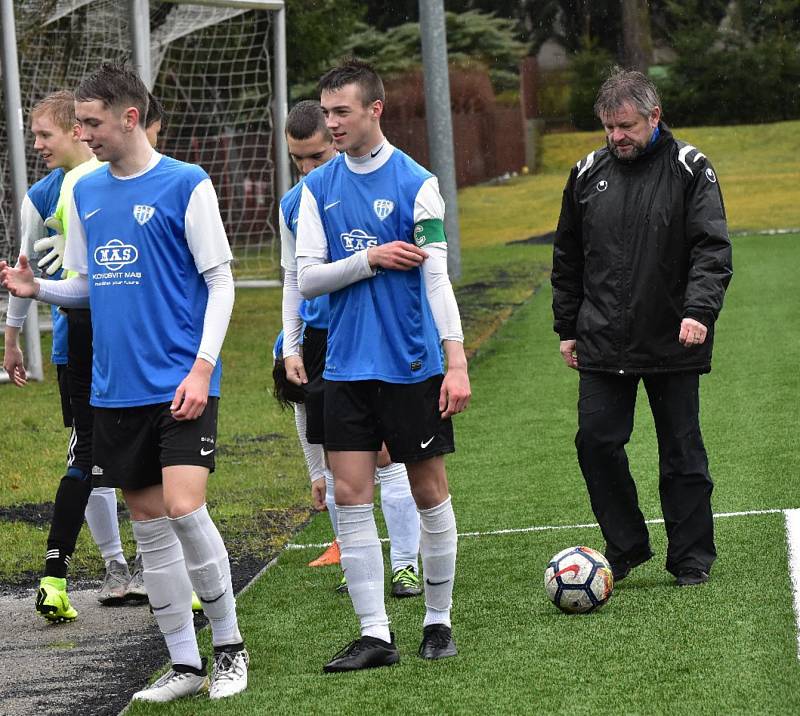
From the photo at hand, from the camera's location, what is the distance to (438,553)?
465cm

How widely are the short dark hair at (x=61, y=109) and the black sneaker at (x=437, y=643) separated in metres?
2.53

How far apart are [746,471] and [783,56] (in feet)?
106

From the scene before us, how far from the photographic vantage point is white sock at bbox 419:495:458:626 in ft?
15.2

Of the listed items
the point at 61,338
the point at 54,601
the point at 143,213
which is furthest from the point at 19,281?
the point at 54,601

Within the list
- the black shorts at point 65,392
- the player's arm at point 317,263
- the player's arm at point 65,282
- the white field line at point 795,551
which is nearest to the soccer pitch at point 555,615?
the white field line at point 795,551

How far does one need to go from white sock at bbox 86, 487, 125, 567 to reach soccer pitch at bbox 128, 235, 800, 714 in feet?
2.09

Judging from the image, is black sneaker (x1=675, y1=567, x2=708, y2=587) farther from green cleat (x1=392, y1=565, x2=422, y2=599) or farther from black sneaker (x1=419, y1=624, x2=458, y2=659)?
black sneaker (x1=419, y1=624, x2=458, y2=659)

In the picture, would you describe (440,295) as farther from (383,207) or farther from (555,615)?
(555,615)

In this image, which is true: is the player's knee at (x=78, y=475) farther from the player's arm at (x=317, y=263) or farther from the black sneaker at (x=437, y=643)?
the black sneaker at (x=437, y=643)

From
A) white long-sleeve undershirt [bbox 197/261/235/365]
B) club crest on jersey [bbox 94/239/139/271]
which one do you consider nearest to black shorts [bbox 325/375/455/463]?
white long-sleeve undershirt [bbox 197/261/235/365]

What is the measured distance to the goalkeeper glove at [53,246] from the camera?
5.55m

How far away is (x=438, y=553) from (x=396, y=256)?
1.01 m

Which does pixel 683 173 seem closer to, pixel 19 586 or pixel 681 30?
pixel 19 586

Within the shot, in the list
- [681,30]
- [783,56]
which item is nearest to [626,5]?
[681,30]
